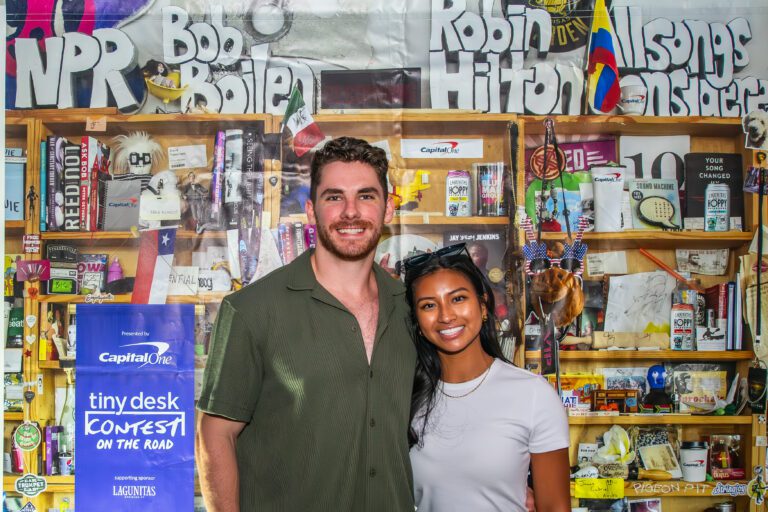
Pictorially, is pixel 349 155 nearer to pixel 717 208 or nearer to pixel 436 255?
pixel 436 255

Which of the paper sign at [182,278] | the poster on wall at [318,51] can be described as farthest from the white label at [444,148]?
the paper sign at [182,278]

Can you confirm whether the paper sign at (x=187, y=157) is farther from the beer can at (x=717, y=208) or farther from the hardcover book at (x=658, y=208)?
the beer can at (x=717, y=208)

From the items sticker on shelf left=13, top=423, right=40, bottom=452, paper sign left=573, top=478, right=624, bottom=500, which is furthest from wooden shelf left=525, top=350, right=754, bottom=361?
sticker on shelf left=13, top=423, right=40, bottom=452

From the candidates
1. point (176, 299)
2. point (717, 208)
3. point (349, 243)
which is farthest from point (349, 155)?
point (717, 208)

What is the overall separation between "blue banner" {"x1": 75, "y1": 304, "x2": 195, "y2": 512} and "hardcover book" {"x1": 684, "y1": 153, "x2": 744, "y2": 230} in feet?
7.02

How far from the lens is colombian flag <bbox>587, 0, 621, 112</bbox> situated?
2.73 m

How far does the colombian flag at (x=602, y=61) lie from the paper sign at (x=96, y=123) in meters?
2.01

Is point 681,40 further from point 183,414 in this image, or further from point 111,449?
point 111,449

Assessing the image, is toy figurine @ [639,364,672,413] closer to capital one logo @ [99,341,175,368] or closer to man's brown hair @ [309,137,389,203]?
man's brown hair @ [309,137,389,203]

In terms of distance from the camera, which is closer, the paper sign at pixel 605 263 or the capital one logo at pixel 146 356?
the capital one logo at pixel 146 356

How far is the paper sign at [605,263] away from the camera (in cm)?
281

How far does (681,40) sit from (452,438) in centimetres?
200

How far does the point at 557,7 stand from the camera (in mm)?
2729

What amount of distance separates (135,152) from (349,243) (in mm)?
1344
